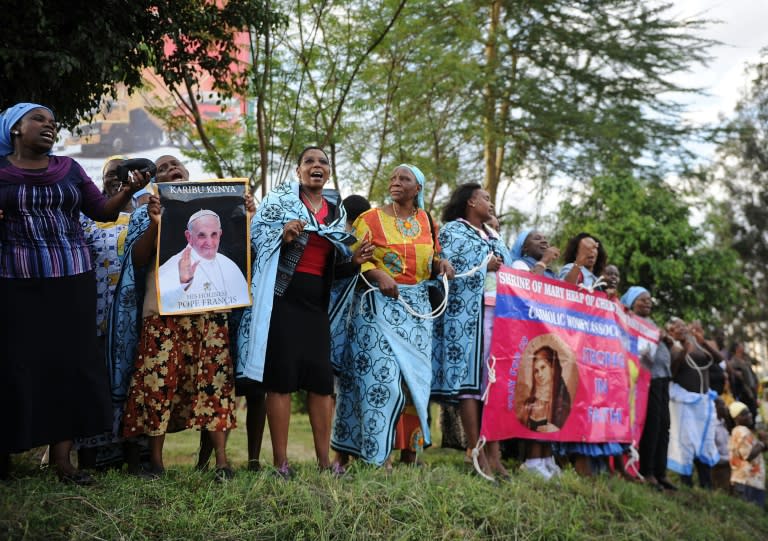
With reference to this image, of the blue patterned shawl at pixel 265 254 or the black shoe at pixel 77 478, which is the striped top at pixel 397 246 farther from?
the black shoe at pixel 77 478

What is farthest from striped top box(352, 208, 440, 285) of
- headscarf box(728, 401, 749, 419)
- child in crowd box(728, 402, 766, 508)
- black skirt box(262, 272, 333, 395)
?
headscarf box(728, 401, 749, 419)

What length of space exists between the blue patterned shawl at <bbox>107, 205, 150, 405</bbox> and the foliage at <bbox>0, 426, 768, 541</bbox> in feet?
1.94

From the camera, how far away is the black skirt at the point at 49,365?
351cm

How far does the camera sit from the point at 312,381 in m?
4.35

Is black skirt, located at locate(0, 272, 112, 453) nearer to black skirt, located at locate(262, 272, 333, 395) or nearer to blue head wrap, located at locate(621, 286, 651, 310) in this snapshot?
black skirt, located at locate(262, 272, 333, 395)

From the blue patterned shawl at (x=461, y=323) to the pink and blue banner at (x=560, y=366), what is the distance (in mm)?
285

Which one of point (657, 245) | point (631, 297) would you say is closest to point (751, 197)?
point (657, 245)

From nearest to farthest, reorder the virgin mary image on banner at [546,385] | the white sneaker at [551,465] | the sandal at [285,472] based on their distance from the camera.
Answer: the sandal at [285,472] < the virgin mary image on banner at [546,385] < the white sneaker at [551,465]

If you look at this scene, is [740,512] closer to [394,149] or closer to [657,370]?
[657,370]

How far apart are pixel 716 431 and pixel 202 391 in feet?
23.5

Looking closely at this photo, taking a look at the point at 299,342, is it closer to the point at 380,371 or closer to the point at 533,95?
the point at 380,371

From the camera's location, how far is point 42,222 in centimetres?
376

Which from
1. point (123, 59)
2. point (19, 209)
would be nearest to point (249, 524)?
point (19, 209)

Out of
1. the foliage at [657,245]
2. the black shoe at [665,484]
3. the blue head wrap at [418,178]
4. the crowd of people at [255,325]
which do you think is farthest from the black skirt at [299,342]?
the foliage at [657,245]
